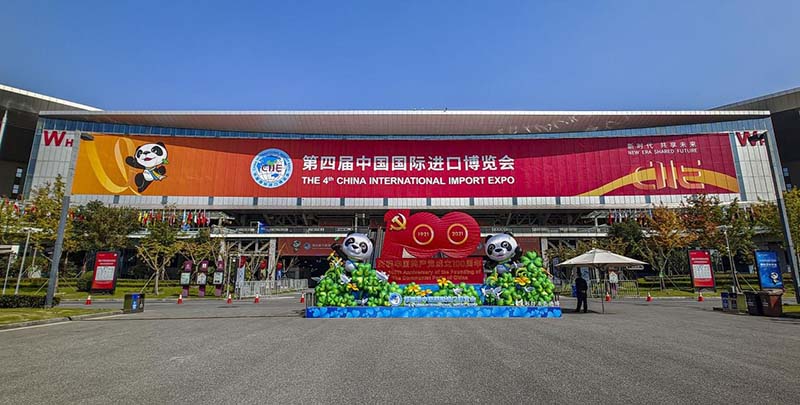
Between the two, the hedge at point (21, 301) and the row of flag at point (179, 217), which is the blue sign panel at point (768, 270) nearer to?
the hedge at point (21, 301)

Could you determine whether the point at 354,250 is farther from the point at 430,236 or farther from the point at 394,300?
the point at 430,236

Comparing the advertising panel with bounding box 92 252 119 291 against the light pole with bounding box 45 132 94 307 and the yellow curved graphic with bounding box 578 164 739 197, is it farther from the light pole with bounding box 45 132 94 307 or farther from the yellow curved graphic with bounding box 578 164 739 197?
the yellow curved graphic with bounding box 578 164 739 197

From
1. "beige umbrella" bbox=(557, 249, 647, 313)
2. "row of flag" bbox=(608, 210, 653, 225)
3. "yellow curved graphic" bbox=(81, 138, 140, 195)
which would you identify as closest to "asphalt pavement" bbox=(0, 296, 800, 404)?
"beige umbrella" bbox=(557, 249, 647, 313)

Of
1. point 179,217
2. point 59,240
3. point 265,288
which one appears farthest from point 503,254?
point 179,217

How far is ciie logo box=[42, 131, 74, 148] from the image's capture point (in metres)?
55.6

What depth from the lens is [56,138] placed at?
55.8 meters

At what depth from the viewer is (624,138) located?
56.5 metres

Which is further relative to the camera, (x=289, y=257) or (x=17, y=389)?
(x=289, y=257)

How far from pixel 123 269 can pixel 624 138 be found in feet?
221

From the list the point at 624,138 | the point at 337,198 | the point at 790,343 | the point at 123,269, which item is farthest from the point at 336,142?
the point at 790,343

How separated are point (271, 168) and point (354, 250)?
1721 inches

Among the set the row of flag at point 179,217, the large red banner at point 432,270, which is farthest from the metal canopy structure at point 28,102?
the large red banner at point 432,270

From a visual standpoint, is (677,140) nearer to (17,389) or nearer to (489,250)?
(489,250)

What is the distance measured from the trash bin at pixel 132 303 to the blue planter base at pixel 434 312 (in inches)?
321
